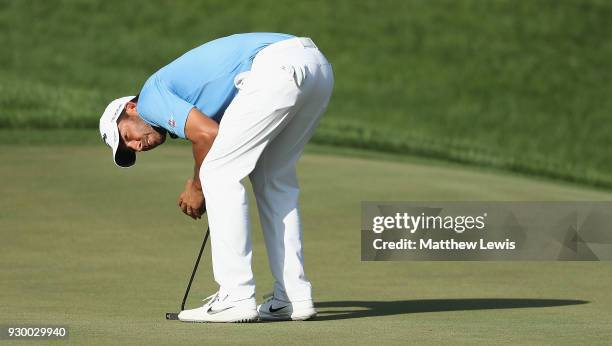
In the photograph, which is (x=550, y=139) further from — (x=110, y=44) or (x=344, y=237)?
(x=344, y=237)

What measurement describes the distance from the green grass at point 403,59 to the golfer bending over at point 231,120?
11.3 m

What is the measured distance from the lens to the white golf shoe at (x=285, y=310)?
20.6 feet

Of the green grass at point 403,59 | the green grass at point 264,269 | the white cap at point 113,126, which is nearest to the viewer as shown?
the green grass at point 264,269

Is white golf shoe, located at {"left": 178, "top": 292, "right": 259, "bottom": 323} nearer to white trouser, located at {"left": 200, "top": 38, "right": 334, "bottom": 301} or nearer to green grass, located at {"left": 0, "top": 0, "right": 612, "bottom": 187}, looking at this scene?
white trouser, located at {"left": 200, "top": 38, "right": 334, "bottom": 301}

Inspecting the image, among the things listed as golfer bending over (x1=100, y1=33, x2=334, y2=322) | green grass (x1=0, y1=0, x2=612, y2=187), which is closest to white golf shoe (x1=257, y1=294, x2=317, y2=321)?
golfer bending over (x1=100, y1=33, x2=334, y2=322)

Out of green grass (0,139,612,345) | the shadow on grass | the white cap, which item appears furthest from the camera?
the shadow on grass

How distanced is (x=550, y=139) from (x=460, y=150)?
11.5 feet

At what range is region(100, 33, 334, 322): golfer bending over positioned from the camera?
595cm

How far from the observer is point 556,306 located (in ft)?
22.6

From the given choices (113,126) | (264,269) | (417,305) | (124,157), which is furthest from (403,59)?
(113,126)

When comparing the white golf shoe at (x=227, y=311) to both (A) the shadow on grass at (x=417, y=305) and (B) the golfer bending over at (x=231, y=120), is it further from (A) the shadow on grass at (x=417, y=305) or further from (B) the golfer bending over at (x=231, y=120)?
(A) the shadow on grass at (x=417, y=305)

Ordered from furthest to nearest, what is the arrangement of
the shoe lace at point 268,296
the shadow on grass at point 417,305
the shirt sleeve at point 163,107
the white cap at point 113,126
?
the shadow on grass at point 417,305 → the shoe lace at point 268,296 → the white cap at point 113,126 → the shirt sleeve at point 163,107

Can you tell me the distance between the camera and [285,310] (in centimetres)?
631

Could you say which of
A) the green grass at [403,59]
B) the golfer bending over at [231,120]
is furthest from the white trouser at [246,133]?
the green grass at [403,59]
